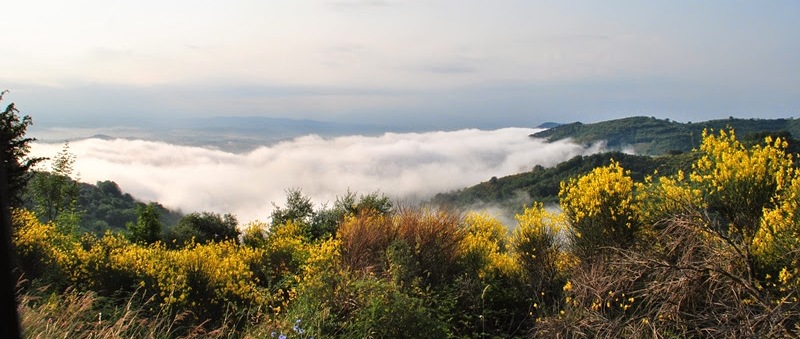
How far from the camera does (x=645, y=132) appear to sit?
272 ft

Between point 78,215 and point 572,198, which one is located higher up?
point 572,198

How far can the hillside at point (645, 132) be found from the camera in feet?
220

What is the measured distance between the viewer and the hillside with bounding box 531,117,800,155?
67.0m

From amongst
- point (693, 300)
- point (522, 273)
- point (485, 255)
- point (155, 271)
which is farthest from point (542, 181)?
point (693, 300)

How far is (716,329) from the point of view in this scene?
4.94 meters

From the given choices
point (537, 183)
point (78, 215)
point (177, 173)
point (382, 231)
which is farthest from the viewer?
point (177, 173)

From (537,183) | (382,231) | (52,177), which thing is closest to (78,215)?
(52,177)

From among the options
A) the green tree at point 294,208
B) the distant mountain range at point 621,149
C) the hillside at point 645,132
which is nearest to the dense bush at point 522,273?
the distant mountain range at point 621,149

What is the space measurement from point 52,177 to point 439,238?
666 inches

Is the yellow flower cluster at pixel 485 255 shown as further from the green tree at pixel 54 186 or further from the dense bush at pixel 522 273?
the green tree at pixel 54 186

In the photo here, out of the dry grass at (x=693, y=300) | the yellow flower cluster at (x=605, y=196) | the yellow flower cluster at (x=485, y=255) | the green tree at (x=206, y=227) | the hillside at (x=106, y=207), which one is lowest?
the hillside at (x=106, y=207)

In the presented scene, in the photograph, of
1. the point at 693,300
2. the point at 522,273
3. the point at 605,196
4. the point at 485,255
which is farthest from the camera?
the point at 485,255

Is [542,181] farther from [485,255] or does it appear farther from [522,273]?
[522,273]

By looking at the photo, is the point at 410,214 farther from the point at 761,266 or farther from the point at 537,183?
the point at 537,183
